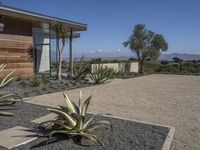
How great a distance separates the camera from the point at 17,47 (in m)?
12.5

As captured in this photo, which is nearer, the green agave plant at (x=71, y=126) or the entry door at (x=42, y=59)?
the green agave plant at (x=71, y=126)

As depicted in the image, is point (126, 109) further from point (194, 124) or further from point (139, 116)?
point (194, 124)

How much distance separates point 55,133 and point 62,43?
9.69 meters

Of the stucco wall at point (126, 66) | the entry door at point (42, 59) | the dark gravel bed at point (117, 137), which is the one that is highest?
the entry door at point (42, 59)

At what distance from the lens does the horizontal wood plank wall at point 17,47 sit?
11.8 m

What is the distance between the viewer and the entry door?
595 inches

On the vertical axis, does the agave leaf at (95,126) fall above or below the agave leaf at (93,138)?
above

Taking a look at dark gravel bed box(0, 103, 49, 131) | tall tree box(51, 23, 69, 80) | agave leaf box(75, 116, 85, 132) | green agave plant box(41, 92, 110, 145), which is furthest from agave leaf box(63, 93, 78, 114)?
tall tree box(51, 23, 69, 80)

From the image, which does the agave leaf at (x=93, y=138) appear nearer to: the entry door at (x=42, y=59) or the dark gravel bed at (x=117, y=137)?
the dark gravel bed at (x=117, y=137)

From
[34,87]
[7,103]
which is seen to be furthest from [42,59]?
[7,103]

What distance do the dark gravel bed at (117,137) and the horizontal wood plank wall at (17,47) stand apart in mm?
6863

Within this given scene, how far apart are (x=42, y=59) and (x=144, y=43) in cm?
1361

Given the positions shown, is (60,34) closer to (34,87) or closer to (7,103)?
(34,87)

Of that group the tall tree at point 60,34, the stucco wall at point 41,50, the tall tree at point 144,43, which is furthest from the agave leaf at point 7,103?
the tall tree at point 144,43
